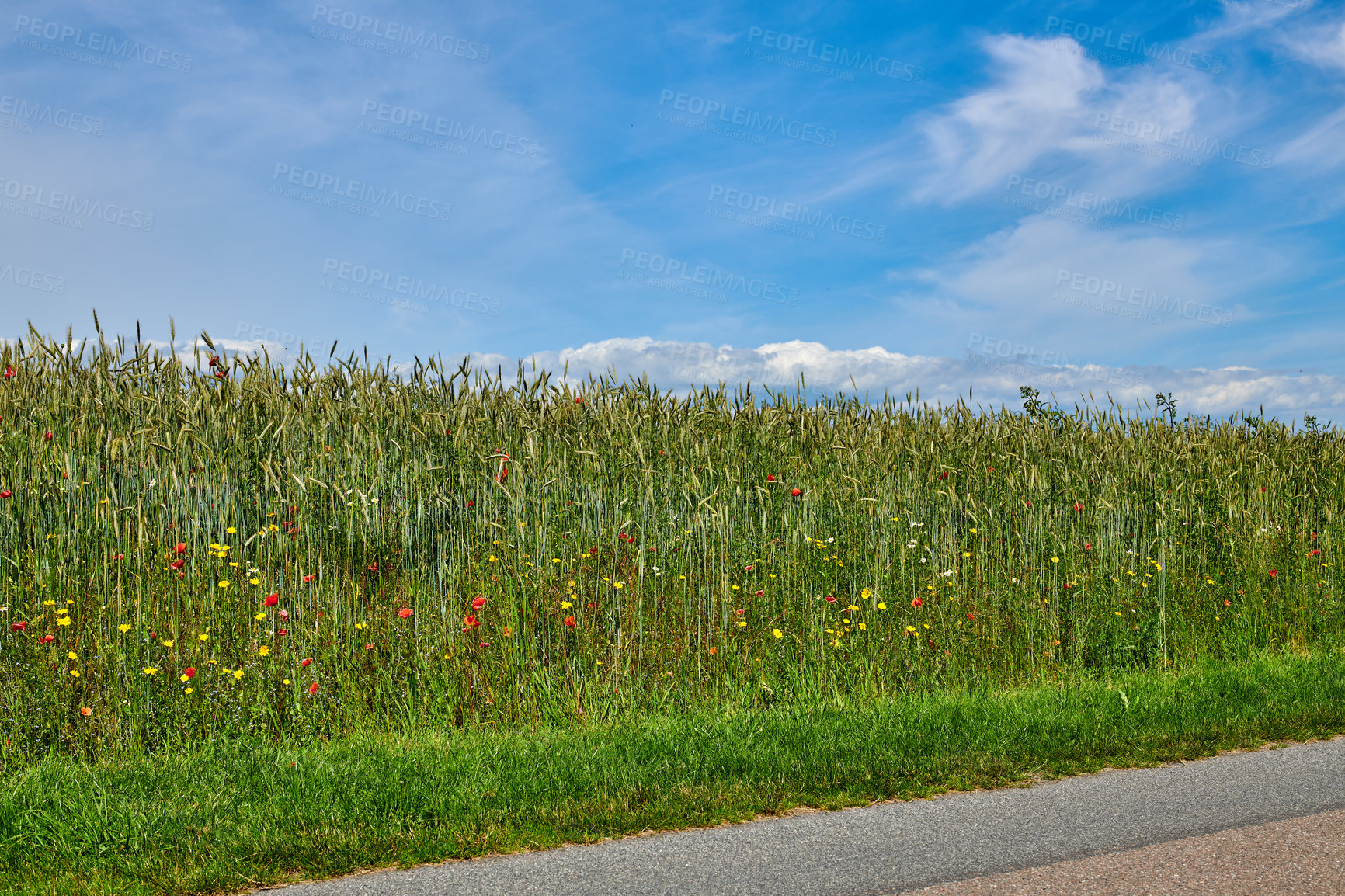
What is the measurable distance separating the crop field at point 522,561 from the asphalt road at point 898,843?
1823 millimetres

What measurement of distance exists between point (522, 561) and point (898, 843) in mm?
3385

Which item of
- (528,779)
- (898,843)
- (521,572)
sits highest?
(521,572)

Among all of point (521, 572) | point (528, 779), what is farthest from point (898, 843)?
point (521, 572)

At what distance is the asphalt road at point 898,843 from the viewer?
330 centimetres

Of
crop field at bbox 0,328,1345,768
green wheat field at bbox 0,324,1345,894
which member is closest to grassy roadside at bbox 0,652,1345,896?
green wheat field at bbox 0,324,1345,894

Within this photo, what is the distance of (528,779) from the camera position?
4258 millimetres

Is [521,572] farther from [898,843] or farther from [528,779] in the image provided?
[898,843]

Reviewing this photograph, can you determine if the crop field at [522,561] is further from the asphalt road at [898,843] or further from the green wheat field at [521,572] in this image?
the asphalt road at [898,843]

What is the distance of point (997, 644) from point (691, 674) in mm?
2571

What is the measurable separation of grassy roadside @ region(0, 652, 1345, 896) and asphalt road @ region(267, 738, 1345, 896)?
0.49 feet

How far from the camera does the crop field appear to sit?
5559mm

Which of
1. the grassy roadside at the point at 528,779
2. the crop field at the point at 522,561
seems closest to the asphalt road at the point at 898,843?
the grassy roadside at the point at 528,779

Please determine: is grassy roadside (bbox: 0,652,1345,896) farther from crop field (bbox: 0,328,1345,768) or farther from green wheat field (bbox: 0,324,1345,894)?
crop field (bbox: 0,328,1345,768)

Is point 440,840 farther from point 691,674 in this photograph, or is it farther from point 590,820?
point 691,674
